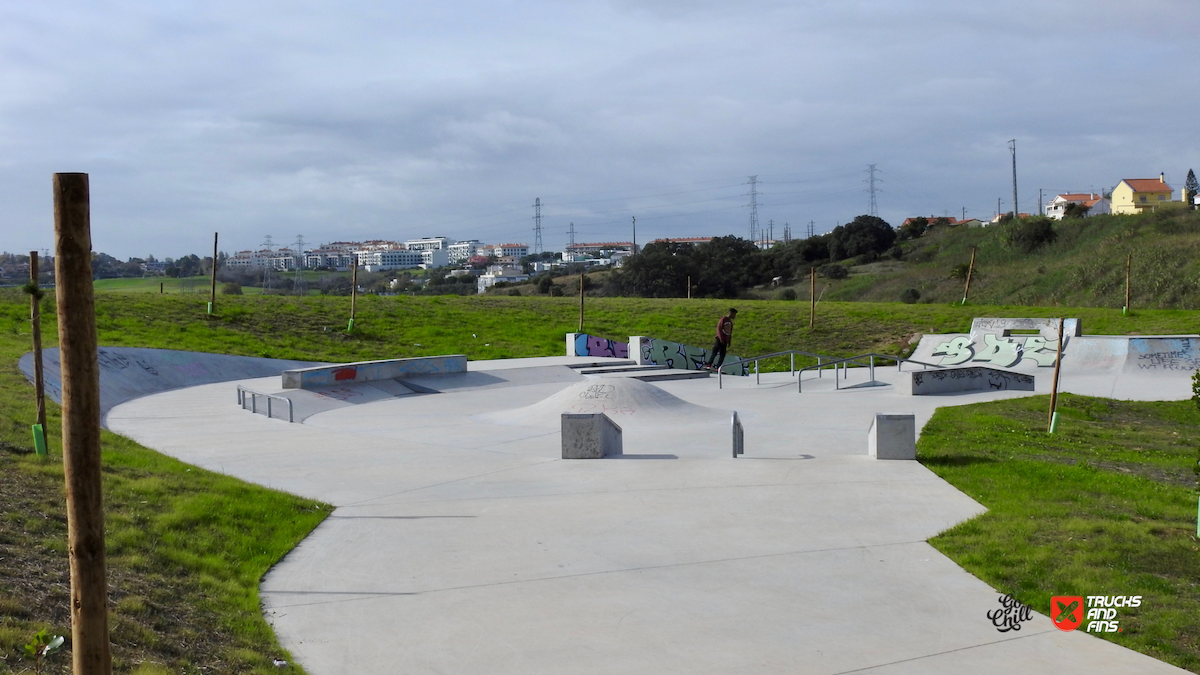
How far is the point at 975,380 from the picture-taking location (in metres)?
20.3

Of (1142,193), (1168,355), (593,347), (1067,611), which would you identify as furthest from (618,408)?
(1142,193)

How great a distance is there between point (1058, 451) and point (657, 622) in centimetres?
831

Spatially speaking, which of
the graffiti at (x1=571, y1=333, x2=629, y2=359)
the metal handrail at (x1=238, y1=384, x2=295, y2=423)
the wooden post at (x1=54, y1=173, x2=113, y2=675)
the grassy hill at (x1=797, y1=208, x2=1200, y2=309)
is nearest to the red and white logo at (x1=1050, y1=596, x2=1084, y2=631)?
the wooden post at (x1=54, y1=173, x2=113, y2=675)

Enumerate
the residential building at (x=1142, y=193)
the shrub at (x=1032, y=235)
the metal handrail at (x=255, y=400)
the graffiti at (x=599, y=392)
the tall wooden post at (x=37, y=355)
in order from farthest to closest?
the residential building at (x=1142, y=193) < the shrub at (x=1032, y=235) < the graffiti at (x=599, y=392) < the metal handrail at (x=255, y=400) < the tall wooden post at (x=37, y=355)

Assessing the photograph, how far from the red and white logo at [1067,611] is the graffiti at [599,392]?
32.6 ft

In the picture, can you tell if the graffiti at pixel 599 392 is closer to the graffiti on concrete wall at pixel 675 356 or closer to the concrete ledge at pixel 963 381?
the concrete ledge at pixel 963 381

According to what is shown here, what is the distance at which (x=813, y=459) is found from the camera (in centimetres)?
1124

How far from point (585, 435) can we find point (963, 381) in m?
12.1

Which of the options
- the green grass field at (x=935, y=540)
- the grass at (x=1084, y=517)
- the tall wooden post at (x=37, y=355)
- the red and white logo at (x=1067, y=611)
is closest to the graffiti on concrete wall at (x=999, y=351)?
the green grass field at (x=935, y=540)

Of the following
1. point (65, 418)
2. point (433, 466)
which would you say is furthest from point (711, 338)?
point (65, 418)

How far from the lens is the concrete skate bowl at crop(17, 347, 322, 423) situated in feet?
57.0

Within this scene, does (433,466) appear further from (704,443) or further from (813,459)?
(813,459)

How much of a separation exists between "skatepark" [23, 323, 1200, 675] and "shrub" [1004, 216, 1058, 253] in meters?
52.1

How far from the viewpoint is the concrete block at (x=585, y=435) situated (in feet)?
37.0
